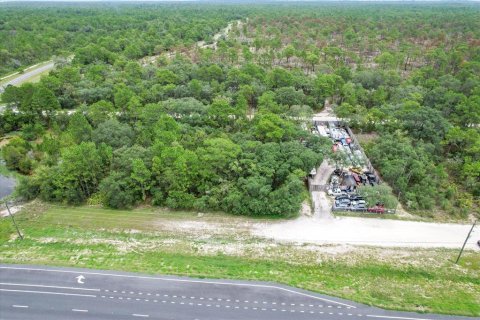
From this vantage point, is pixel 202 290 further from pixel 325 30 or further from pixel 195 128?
pixel 325 30

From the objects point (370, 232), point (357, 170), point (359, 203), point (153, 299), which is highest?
point (357, 170)

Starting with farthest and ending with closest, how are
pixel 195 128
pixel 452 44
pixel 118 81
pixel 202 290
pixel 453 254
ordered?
pixel 452 44
pixel 118 81
pixel 195 128
pixel 453 254
pixel 202 290

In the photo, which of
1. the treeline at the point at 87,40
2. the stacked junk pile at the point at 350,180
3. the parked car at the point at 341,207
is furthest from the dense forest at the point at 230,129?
the parked car at the point at 341,207

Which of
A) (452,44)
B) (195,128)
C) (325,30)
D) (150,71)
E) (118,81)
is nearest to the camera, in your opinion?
(195,128)

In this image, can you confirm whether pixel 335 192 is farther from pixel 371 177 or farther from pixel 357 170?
pixel 371 177

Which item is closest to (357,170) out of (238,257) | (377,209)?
(377,209)

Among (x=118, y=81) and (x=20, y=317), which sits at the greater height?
(x=118, y=81)

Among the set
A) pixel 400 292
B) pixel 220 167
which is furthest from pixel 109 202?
pixel 400 292
